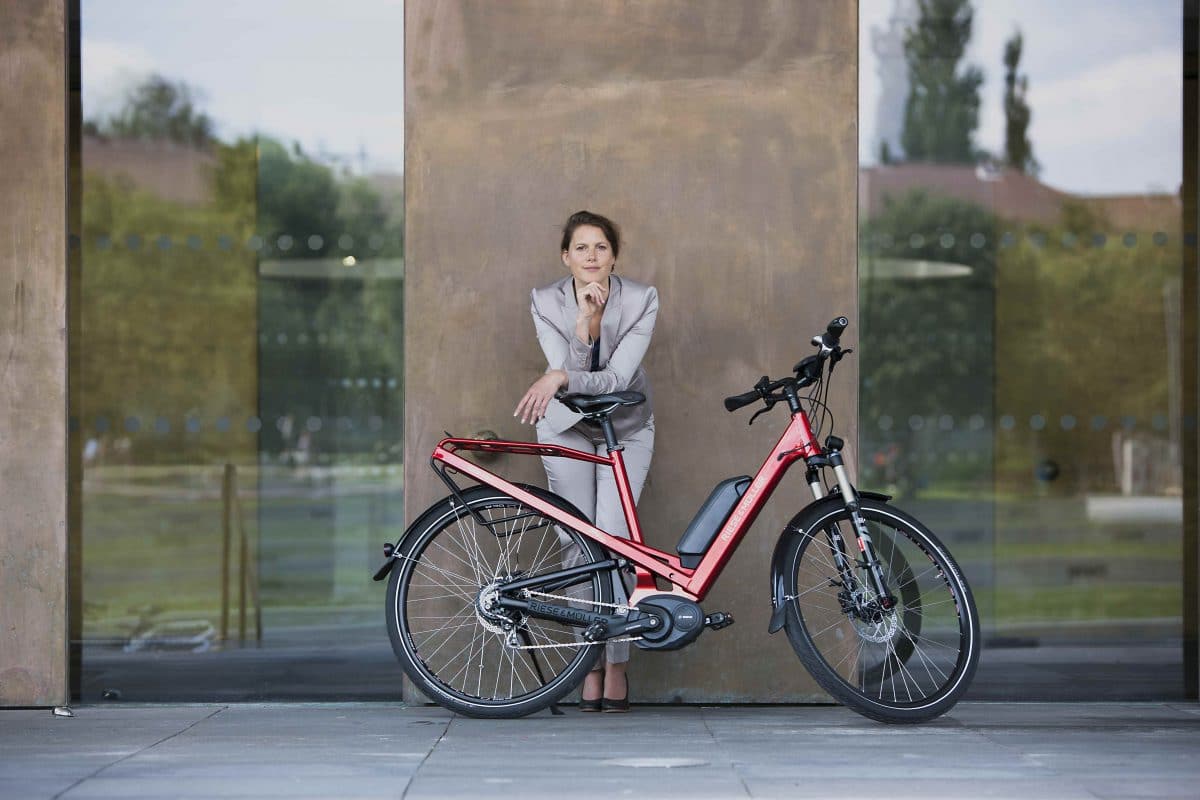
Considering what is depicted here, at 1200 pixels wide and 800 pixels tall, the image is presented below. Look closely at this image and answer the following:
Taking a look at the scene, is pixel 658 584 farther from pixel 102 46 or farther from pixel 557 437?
pixel 102 46

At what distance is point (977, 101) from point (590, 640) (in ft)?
14.2

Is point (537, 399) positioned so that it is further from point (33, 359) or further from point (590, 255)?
point (33, 359)

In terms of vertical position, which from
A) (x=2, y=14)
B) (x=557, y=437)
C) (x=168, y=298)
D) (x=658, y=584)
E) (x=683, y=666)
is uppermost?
(x=2, y=14)

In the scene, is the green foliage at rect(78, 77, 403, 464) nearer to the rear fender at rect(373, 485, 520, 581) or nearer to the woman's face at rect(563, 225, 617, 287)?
the rear fender at rect(373, 485, 520, 581)

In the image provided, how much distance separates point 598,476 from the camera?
15.8 ft

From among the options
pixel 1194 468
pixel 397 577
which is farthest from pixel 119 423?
pixel 1194 468

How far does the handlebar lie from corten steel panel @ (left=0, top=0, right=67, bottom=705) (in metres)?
2.27

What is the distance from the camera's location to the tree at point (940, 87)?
292 inches

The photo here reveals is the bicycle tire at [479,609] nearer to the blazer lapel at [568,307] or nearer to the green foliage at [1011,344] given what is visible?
the blazer lapel at [568,307]

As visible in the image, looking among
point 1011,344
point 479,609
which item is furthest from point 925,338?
point 479,609

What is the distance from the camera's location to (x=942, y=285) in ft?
24.8

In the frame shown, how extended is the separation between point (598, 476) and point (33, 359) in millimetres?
1929

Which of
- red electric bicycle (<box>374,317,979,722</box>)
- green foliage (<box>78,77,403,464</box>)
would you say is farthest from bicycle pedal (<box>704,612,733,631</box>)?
green foliage (<box>78,77,403,464</box>)

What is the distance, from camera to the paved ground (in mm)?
3512
